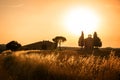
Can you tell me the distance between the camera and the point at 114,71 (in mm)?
12023

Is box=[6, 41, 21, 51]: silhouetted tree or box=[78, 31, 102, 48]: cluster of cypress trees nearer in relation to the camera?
box=[78, 31, 102, 48]: cluster of cypress trees

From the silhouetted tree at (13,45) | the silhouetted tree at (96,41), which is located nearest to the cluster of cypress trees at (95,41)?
the silhouetted tree at (96,41)

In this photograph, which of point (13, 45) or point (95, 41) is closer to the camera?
point (95, 41)

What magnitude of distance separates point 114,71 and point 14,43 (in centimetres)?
7203

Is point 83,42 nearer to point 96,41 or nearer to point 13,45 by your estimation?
point 96,41

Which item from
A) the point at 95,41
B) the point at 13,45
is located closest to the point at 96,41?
the point at 95,41

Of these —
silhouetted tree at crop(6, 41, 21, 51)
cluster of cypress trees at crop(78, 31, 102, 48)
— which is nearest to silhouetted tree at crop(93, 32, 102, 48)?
cluster of cypress trees at crop(78, 31, 102, 48)

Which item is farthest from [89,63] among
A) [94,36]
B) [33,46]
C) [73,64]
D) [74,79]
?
[33,46]

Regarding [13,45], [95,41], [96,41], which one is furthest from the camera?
[13,45]

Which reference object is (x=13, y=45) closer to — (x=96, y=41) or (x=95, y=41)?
(x=95, y=41)

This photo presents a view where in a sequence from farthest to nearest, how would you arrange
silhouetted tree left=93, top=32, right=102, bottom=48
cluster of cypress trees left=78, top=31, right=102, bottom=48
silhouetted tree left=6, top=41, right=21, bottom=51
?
silhouetted tree left=6, top=41, right=21, bottom=51
cluster of cypress trees left=78, top=31, right=102, bottom=48
silhouetted tree left=93, top=32, right=102, bottom=48

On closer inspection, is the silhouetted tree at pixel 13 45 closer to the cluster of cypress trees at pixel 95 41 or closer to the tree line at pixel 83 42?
the tree line at pixel 83 42

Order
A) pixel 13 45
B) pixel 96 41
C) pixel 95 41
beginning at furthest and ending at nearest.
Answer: pixel 13 45, pixel 96 41, pixel 95 41

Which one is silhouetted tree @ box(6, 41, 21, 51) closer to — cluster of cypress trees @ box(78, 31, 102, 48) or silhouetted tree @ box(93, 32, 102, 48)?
cluster of cypress trees @ box(78, 31, 102, 48)
